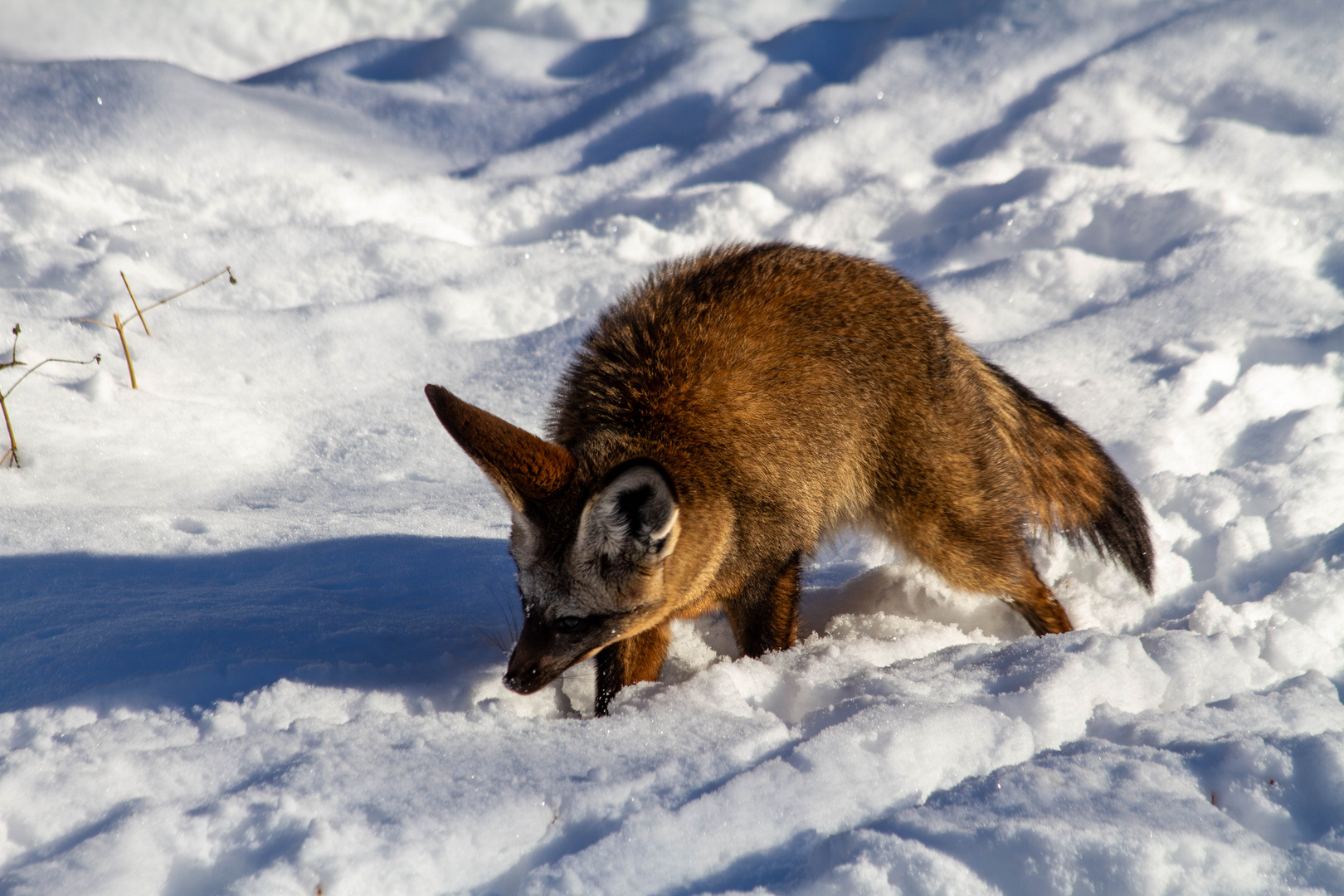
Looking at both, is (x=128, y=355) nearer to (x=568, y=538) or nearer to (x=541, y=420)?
(x=541, y=420)

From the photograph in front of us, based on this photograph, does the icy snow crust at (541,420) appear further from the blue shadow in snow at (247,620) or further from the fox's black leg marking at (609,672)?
the fox's black leg marking at (609,672)

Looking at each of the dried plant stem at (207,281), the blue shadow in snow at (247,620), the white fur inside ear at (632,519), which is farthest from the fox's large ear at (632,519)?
the dried plant stem at (207,281)

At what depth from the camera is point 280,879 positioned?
5.44ft

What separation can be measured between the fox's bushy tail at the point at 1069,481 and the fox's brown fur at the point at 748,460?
0.06 feet

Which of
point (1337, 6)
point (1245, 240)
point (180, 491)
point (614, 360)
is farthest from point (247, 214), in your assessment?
point (1337, 6)

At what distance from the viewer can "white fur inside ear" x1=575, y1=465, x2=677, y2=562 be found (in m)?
2.39

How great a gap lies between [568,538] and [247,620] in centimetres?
119

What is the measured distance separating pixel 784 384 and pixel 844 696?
3.42 feet

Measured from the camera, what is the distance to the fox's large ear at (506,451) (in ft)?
8.01

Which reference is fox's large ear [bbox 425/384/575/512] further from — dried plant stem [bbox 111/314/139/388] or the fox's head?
dried plant stem [bbox 111/314/139/388]

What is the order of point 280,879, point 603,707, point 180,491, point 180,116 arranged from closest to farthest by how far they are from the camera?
point 280,879, point 603,707, point 180,491, point 180,116

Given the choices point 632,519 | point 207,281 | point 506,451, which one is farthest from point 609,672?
point 207,281

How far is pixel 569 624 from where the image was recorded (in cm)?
276

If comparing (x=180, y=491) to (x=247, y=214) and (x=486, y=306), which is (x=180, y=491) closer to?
(x=486, y=306)
